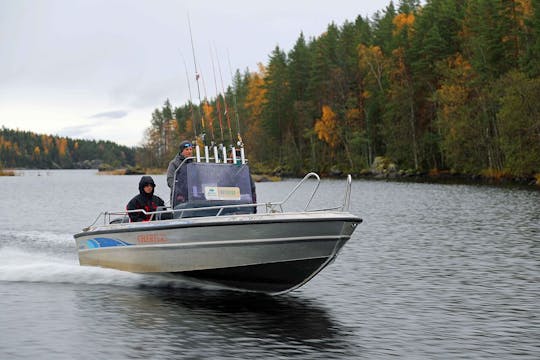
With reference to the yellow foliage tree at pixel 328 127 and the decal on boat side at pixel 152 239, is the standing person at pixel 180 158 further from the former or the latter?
the yellow foliage tree at pixel 328 127

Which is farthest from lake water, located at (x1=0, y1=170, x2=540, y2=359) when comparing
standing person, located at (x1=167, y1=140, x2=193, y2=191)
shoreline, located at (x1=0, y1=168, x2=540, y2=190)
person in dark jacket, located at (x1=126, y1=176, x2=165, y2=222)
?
shoreline, located at (x1=0, y1=168, x2=540, y2=190)

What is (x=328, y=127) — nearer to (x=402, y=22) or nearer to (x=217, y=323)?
(x=402, y=22)

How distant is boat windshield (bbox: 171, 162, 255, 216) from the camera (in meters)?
12.1

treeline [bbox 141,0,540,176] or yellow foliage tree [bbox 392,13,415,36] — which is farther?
yellow foliage tree [bbox 392,13,415,36]

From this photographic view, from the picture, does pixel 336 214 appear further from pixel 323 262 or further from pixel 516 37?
pixel 516 37

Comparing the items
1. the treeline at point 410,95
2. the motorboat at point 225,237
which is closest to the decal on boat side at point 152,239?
the motorboat at point 225,237

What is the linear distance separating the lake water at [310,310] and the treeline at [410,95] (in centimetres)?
2184

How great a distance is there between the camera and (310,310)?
11172mm

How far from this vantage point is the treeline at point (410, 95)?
56.8 metres

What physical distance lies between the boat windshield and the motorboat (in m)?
0.02

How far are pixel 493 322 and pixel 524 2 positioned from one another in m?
60.6

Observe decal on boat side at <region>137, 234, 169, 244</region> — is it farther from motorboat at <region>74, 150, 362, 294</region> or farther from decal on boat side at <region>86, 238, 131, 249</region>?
decal on boat side at <region>86, 238, 131, 249</region>

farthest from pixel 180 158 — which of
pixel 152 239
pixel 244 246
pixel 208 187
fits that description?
pixel 244 246

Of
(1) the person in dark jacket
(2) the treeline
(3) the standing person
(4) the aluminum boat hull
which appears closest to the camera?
(4) the aluminum boat hull
